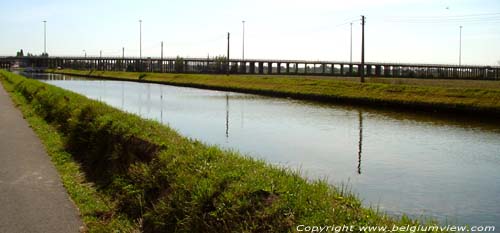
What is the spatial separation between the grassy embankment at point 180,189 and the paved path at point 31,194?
0.78 ft

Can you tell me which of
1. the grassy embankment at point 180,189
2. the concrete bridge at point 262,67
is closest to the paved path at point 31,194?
the grassy embankment at point 180,189

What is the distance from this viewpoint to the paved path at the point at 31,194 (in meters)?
6.44

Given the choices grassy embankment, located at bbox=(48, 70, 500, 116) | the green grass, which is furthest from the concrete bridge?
the green grass

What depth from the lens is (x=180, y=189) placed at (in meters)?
6.38

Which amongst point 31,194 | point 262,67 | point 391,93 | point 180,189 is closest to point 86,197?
point 31,194

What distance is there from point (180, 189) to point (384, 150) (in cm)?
988

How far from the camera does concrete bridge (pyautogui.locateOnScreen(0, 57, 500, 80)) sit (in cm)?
11119

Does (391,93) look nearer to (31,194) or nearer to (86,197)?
(86,197)

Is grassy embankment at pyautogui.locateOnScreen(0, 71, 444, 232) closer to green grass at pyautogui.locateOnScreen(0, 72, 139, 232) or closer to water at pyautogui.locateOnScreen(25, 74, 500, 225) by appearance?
green grass at pyautogui.locateOnScreen(0, 72, 139, 232)

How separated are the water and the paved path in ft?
14.4

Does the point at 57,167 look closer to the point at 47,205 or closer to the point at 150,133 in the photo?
the point at 150,133

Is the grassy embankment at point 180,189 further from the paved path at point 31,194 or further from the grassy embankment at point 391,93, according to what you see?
the grassy embankment at point 391,93

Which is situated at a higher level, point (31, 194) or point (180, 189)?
point (180, 189)

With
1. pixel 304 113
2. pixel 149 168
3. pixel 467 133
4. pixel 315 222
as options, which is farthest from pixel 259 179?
pixel 304 113
